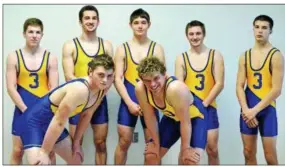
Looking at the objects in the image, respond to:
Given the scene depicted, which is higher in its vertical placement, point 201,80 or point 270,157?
point 201,80

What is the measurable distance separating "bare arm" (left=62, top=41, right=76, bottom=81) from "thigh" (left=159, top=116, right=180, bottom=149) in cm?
72

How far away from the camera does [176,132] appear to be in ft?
8.79

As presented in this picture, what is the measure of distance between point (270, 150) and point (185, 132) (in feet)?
2.40

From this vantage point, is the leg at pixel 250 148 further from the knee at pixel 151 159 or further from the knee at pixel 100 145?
the knee at pixel 100 145

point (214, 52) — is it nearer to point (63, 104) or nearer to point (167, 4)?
point (167, 4)

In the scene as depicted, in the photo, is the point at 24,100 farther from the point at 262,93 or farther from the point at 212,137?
the point at 262,93

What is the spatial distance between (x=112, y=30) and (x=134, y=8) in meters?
0.24

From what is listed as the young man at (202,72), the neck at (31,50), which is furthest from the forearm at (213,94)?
the neck at (31,50)

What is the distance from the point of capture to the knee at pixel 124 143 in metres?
2.84

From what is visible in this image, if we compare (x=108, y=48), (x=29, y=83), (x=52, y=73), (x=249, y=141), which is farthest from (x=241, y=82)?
(x=29, y=83)

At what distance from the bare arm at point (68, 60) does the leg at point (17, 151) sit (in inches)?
22.1

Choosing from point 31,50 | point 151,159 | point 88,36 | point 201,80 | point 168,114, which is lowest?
point 151,159

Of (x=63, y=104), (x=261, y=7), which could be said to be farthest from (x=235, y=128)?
(x=63, y=104)

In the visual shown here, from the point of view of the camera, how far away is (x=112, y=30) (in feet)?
9.98
